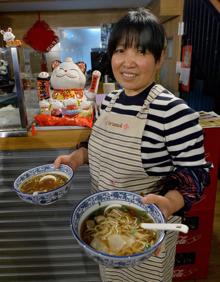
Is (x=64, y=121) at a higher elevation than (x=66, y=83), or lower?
lower

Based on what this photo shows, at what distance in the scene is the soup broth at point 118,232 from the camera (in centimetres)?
77

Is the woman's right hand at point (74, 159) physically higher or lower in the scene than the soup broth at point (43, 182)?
higher

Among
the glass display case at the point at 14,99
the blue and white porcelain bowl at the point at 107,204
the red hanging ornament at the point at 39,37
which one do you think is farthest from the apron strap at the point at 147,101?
the red hanging ornament at the point at 39,37

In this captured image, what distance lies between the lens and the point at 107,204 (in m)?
0.89

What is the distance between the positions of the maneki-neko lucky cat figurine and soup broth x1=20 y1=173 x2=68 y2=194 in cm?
61

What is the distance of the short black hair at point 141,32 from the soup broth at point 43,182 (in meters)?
0.55

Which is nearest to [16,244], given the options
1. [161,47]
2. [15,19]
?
[161,47]

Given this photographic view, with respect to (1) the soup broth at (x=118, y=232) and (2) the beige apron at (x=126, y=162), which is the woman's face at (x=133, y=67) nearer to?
(2) the beige apron at (x=126, y=162)

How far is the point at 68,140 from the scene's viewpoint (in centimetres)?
131

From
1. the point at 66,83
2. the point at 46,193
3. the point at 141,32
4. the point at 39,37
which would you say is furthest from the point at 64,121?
the point at 39,37

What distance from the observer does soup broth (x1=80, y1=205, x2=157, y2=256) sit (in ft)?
2.53

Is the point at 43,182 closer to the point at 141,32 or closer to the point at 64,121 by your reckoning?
the point at 64,121

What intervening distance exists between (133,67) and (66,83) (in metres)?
0.76

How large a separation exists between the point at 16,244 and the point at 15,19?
6.69 ft
